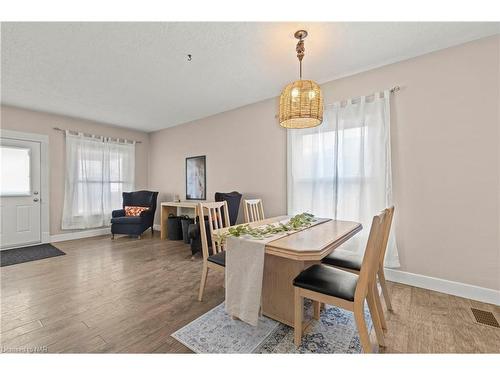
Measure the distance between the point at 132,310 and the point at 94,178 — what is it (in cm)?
383

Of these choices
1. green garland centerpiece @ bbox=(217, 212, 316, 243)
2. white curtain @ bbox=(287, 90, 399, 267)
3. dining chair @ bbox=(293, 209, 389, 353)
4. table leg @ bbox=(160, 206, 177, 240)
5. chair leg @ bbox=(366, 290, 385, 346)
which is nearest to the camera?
dining chair @ bbox=(293, 209, 389, 353)

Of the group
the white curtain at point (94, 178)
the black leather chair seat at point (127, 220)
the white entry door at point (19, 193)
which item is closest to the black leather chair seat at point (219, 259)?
the black leather chair seat at point (127, 220)

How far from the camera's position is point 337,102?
9.32ft

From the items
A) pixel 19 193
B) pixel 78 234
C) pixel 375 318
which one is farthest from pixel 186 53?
pixel 78 234

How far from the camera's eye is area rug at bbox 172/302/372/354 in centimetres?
144

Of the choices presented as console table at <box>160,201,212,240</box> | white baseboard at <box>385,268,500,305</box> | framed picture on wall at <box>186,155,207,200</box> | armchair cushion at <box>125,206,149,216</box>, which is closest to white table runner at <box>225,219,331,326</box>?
white baseboard at <box>385,268,500,305</box>

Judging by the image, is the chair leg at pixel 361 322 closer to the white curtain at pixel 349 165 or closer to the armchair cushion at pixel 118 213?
the white curtain at pixel 349 165

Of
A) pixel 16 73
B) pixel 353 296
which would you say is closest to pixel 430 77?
pixel 353 296

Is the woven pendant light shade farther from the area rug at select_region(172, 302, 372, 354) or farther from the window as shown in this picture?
the window

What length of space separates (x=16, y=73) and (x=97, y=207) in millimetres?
2816

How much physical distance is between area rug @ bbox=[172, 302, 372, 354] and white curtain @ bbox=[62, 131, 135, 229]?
4.14 meters

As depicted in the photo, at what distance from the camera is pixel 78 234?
4.52 metres

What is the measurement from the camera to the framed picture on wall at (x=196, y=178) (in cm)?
455
